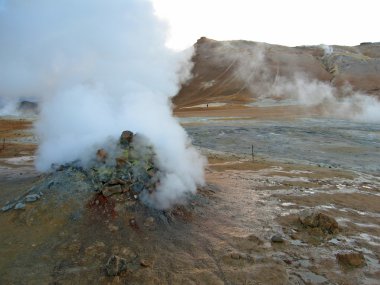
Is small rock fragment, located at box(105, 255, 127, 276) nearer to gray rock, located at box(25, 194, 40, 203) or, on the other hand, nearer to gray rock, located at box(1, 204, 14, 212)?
gray rock, located at box(25, 194, 40, 203)

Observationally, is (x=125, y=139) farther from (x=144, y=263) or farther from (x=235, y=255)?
(x=235, y=255)

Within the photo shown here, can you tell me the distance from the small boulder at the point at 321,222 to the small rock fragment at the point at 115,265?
277 cm

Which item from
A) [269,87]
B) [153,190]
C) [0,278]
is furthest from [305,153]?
[269,87]

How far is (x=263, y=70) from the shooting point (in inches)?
1893

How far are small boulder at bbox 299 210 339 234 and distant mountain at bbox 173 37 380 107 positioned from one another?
35.2 meters

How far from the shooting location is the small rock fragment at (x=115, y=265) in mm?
3963

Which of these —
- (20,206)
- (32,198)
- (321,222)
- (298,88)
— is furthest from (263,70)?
(20,206)

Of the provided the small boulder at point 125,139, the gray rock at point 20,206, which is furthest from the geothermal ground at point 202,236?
the small boulder at point 125,139

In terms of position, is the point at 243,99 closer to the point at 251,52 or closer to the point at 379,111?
the point at 251,52

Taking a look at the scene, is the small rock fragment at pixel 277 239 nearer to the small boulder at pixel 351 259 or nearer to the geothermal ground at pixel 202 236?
the geothermal ground at pixel 202 236

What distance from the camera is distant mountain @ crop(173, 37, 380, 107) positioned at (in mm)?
42375

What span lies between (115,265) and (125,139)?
7.78 ft

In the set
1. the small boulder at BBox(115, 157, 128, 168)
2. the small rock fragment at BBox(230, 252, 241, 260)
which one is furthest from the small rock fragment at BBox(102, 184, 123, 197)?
the small rock fragment at BBox(230, 252, 241, 260)

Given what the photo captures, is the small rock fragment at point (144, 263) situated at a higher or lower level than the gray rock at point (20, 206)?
lower
